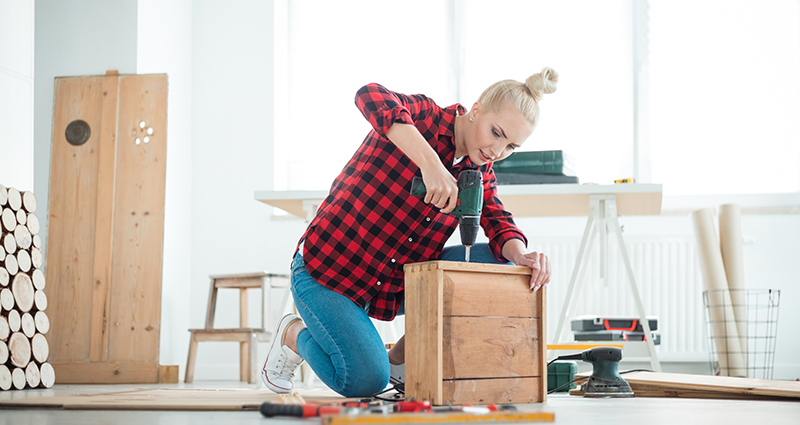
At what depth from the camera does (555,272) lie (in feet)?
14.0

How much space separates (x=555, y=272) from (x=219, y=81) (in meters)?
2.51

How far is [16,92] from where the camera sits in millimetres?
2922

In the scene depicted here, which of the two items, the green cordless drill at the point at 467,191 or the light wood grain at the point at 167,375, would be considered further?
the light wood grain at the point at 167,375

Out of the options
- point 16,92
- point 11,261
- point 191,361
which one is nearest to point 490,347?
point 11,261

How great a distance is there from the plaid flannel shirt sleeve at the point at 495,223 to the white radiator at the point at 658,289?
2.38 metres

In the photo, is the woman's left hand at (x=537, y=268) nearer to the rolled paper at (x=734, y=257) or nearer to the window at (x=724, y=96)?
the rolled paper at (x=734, y=257)

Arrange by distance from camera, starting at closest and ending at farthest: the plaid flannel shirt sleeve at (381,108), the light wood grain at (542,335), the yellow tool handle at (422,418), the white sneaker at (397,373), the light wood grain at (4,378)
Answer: the yellow tool handle at (422,418) → the plaid flannel shirt sleeve at (381,108) → the light wood grain at (542,335) → the white sneaker at (397,373) → the light wood grain at (4,378)

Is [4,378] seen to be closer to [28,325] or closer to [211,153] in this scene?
[28,325]

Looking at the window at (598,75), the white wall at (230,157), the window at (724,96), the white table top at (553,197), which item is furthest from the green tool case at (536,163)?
the white wall at (230,157)

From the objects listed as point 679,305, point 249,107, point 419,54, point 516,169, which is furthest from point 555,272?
point 249,107

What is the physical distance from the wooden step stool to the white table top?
0.79m

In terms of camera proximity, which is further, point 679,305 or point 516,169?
point 679,305

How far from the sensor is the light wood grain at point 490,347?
59.2 inches

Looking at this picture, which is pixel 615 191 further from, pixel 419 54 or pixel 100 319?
pixel 100 319
